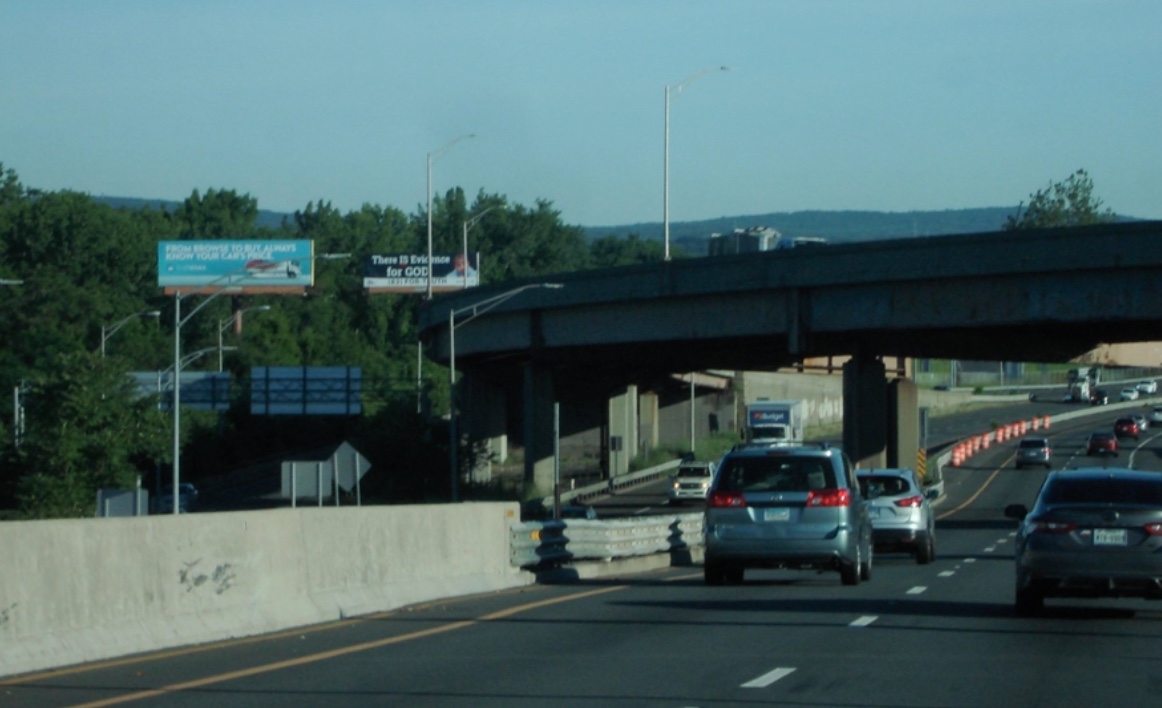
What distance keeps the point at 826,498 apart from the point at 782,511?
0.57 m

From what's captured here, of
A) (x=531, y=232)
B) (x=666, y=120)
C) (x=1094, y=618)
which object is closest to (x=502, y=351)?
(x=666, y=120)

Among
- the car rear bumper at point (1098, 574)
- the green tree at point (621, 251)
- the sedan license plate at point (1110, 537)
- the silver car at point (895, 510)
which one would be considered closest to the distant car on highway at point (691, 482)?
the silver car at point (895, 510)

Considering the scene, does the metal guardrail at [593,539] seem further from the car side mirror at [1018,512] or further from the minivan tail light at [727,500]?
the car side mirror at [1018,512]

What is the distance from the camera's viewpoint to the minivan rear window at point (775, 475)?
2200cm

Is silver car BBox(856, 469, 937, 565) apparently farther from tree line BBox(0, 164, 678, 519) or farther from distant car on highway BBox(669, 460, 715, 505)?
distant car on highway BBox(669, 460, 715, 505)

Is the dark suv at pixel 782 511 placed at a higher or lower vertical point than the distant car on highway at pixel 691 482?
higher

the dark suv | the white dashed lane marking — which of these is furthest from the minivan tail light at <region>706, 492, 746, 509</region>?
the white dashed lane marking

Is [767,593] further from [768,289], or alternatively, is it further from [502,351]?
[502,351]

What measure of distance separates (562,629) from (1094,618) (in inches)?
225

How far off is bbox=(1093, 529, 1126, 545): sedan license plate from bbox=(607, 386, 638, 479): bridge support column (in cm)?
6338

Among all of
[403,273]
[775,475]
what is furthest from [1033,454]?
[775,475]

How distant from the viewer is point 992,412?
139875 millimetres

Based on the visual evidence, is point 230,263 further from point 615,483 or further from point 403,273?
point 615,483

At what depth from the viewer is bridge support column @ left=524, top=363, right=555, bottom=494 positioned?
62.7m
